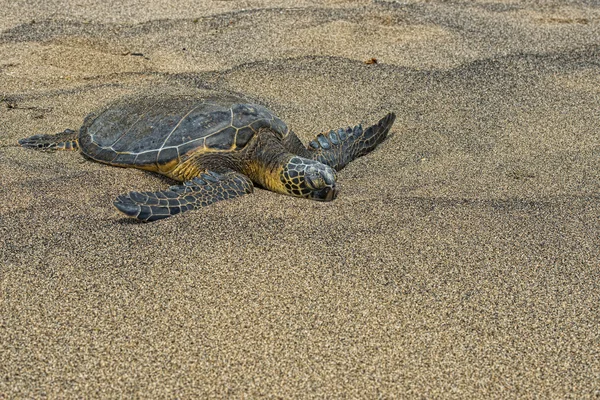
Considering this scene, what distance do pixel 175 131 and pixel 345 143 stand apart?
106 centimetres

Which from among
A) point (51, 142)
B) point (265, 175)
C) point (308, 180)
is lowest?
point (51, 142)

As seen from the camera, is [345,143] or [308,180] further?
[345,143]

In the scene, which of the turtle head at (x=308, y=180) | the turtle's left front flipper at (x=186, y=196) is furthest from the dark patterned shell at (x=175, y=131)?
the turtle head at (x=308, y=180)

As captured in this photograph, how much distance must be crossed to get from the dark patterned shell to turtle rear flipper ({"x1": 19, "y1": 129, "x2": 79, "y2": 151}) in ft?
0.54

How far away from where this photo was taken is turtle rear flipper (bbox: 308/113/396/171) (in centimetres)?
423

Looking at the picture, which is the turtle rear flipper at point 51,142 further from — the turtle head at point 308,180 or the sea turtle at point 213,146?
the turtle head at point 308,180

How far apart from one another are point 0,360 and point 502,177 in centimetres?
287

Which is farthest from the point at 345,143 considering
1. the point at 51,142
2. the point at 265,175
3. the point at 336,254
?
the point at 51,142

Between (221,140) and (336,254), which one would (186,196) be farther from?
(336,254)

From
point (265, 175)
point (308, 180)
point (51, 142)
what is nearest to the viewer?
point (308, 180)

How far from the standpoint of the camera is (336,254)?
3006 mm

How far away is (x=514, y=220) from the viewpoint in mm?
3396

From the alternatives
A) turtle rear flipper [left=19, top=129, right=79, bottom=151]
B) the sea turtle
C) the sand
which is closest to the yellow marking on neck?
the sea turtle

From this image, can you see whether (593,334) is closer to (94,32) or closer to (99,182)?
(99,182)
